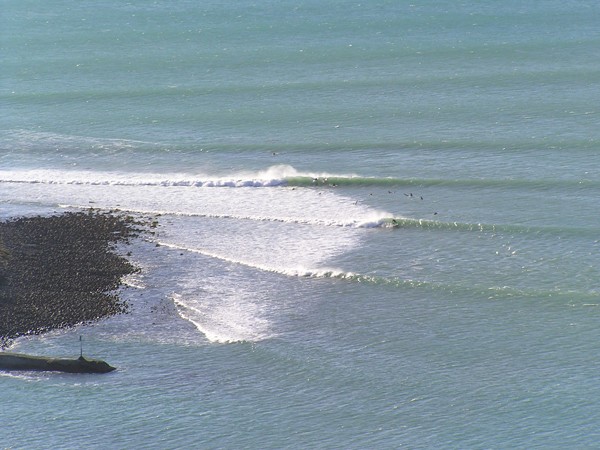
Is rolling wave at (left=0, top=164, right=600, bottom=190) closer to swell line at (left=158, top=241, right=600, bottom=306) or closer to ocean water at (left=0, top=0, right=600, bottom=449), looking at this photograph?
ocean water at (left=0, top=0, right=600, bottom=449)

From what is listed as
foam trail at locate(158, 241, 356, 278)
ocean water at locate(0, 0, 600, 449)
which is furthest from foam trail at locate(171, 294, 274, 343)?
foam trail at locate(158, 241, 356, 278)

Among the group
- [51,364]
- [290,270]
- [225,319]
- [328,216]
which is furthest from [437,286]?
[51,364]

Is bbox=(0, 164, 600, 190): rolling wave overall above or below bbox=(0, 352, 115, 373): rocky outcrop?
above

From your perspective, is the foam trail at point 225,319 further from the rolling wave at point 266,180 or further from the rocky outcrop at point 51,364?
the rolling wave at point 266,180

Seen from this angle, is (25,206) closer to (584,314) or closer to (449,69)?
(584,314)

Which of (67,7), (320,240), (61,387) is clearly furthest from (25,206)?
(67,7)

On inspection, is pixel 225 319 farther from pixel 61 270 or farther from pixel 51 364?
pixel 61 270

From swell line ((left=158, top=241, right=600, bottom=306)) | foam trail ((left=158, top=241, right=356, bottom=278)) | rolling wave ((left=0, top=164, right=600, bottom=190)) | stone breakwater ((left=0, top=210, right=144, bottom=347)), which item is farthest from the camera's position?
rolling wave ((left=0, top=164, right=600, bottom=190))

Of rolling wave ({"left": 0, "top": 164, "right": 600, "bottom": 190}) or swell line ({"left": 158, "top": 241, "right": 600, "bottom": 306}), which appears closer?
swell line ({"left": 158, "top": 241, "right": 600, "bottom": 306})

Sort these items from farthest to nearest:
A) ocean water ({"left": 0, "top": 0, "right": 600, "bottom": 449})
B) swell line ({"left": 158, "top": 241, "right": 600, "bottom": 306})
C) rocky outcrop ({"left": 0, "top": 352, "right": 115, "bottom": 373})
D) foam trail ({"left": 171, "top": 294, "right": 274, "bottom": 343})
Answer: swell line ({"left": 158, "top": 241, "right": 600, "bottom": 306}), foam trail ({"left": 171, "top": 294, "right": 274, "bottom": 343}), rocky outcrop ({"left": 0, "top": 352, "right": 115, "bottom": 373}), ocean water ({"left": 0, "top": 0, "right": 600, "bottom": 449})
